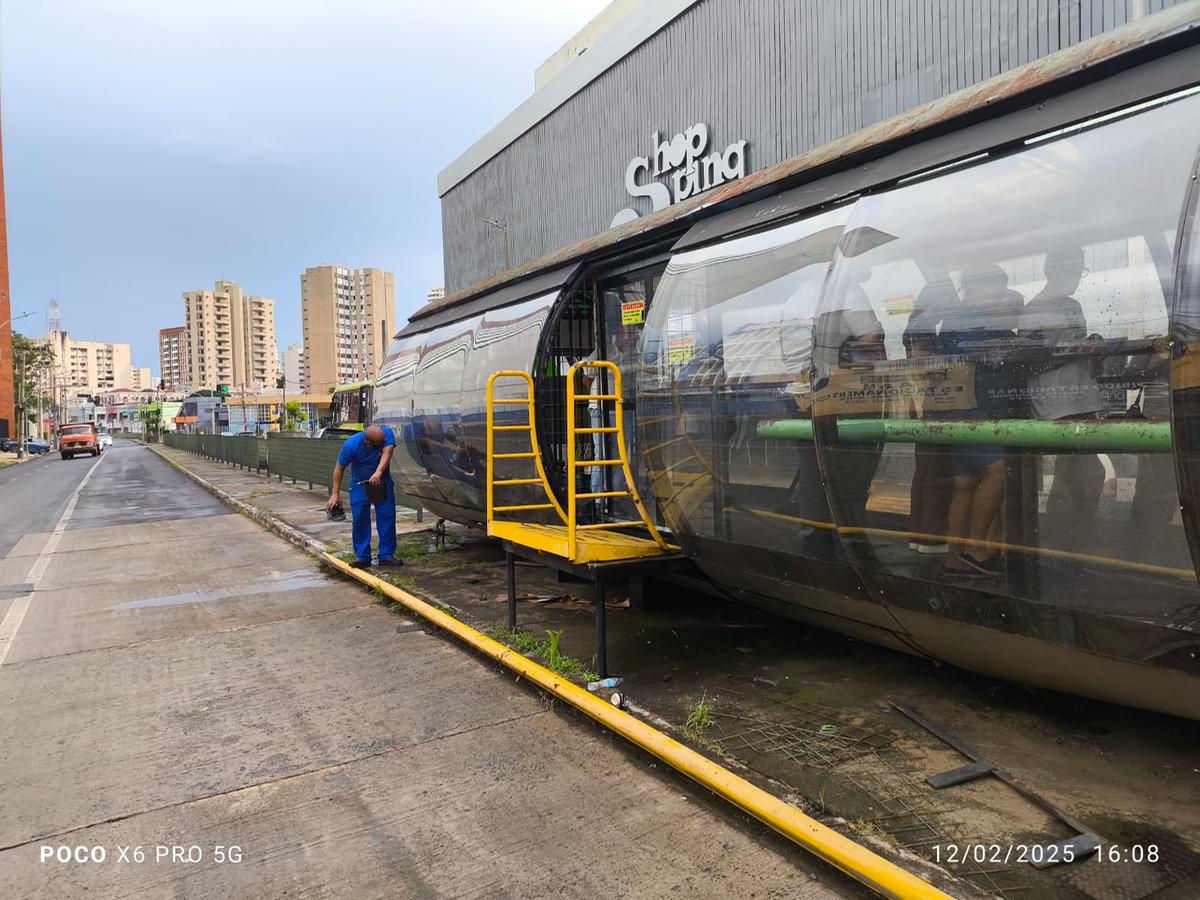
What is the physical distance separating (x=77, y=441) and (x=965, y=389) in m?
58.3

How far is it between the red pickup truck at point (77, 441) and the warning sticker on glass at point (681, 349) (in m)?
55.9

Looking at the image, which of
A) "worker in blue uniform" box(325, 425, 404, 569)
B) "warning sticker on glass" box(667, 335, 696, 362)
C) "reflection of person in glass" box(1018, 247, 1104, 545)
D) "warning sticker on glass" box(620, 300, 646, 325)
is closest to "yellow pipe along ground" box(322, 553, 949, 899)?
"reflection of person in glass" box(1018, 247, 1104, 545)

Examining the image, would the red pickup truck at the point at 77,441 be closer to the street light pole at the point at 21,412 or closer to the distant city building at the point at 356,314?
the street light pole at the point at 21,412

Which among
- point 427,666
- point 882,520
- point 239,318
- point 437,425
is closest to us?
point 882,520

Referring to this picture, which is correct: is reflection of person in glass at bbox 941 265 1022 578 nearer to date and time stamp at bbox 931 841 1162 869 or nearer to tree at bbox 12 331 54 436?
date and time stamp at bbox 931 841 1162 869

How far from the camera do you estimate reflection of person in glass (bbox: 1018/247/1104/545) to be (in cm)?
255

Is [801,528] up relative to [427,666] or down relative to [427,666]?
up

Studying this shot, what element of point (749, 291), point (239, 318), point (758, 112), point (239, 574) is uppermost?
point (239, 318)

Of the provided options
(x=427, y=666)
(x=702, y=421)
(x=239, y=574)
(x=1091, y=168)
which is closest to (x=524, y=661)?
(x=427, y=666)

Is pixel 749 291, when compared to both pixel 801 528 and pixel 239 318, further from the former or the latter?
pixel 239 318

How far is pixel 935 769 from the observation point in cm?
336

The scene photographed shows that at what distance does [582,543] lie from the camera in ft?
15.5

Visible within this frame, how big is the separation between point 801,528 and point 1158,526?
1477 millimetres

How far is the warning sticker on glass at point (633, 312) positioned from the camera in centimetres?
589
